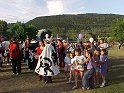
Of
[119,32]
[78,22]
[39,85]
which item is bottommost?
[39,85]

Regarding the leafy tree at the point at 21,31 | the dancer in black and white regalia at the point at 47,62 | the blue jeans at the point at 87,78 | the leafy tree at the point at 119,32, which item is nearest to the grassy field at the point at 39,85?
the blue jeans at the point at 87,78

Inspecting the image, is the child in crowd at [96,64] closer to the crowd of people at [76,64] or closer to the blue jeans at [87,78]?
the crowd of people at [76,64]

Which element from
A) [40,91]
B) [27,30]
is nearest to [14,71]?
[40,91]

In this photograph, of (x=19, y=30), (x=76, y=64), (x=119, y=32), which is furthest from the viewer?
(x=19, y=30)

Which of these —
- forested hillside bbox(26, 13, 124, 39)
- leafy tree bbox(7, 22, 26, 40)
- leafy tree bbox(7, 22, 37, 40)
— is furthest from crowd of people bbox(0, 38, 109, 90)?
forested hillside bbox(26, 13, 124, 39)

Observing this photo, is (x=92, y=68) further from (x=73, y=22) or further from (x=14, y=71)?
(x=73, y=22)

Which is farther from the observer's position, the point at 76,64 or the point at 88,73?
the point at 76,64

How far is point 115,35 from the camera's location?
96062 mm

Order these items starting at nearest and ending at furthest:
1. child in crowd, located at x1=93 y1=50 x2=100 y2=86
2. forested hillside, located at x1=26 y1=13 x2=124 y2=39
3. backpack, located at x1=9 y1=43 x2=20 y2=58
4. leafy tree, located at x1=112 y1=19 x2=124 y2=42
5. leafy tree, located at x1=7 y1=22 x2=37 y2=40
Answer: child in crowd, located at x1=93 y1=50 x2=100 y2=86, backpack, located at x1=9 y1=43 x2=20 y2=58, leafy tree, located at x1=112 y1=19 x2=124 y2=42, leafy tree, located at x1=7 y1=22 x2=37 y2=40, forested hillside, located at x1=26 y1=13 x2=124 y2=39

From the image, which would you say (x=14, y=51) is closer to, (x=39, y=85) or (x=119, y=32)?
(x=39, y=85)

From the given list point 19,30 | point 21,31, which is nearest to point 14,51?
point 19,30

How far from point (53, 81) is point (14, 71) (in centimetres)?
300

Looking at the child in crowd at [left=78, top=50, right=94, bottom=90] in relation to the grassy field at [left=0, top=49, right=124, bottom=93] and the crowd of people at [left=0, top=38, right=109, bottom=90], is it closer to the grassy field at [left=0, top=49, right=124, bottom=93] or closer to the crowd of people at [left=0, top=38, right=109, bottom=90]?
the crowd of people at [left=0, top=38, right=109, bottom=90]

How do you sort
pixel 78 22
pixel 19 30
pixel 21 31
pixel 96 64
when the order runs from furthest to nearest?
pixel 78 22, pixel 21 31, pixel 19 30, pixel 96 64
